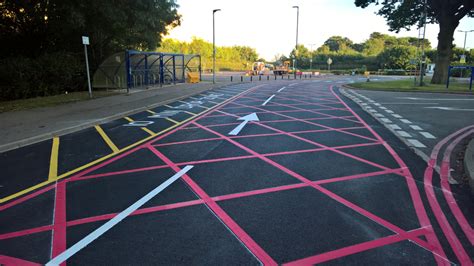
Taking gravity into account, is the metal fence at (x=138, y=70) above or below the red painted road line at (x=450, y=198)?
above

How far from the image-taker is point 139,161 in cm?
696

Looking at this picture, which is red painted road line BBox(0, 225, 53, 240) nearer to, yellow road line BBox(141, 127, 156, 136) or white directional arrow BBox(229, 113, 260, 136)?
yellow road line BBox(141, 127, 156, 136)

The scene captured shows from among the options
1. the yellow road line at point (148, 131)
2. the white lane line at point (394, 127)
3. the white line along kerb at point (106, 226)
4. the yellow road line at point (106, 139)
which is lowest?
the white line along kerb at point (106, 226)

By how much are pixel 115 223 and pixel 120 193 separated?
1.05 metres

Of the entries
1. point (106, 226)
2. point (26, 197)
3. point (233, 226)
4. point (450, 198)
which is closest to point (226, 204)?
point (233, 226)

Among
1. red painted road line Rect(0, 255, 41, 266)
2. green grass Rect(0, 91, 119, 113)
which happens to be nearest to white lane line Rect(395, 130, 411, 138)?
red painted road line Rect(0, 255, 41, 266)

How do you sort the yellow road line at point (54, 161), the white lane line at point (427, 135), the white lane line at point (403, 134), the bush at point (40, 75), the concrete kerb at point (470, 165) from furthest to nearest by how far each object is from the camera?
1. the bush at point (40, 75)
2. the white lane line at point (403, 134)
3. the white lane line at point (427, 135)
4. the yellow road line at point (54, 161)
5. the concrete kerb at point (470, 165)

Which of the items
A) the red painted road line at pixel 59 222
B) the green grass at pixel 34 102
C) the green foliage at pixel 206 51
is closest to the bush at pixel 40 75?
the green grass at pixel 34 102

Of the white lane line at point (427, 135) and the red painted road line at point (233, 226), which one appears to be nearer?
the red painted road line at point (233, 226)

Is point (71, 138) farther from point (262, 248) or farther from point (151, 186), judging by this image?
point (262, 248)

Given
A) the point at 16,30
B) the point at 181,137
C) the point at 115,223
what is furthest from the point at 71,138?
the point at 16,30

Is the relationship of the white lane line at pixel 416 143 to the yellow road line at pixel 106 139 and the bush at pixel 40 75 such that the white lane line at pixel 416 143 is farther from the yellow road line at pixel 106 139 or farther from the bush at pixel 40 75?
the bush at pixel 40 75

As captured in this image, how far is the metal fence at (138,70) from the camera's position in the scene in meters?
23.3

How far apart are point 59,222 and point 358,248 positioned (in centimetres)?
352
